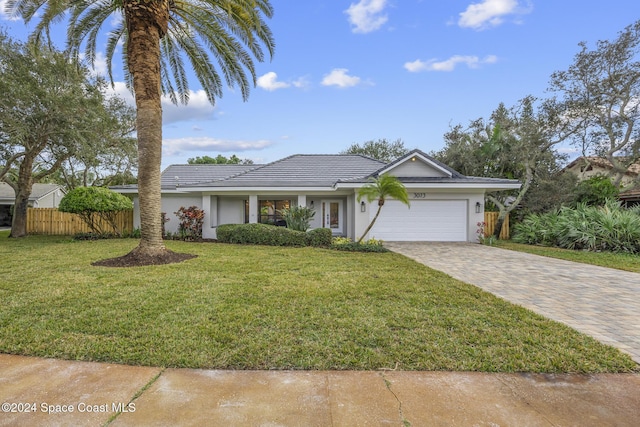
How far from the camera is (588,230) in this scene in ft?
40.2

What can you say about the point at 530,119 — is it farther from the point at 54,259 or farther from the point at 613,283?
the point at 54,259

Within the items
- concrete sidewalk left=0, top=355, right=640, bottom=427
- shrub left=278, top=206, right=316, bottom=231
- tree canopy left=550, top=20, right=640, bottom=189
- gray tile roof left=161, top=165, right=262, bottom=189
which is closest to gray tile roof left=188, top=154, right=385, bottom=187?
shrub left=278, top=206, right=316, bottom=231

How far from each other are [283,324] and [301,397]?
1.47 meters

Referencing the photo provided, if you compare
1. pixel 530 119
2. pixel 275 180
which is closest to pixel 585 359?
pixel 275 180

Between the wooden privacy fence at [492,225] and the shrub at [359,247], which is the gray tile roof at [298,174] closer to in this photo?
the shrub at [359,247]

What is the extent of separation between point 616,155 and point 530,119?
232 inches

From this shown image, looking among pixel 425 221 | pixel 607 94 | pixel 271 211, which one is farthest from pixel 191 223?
pixel 607 94

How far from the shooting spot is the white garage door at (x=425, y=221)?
47.6 feet

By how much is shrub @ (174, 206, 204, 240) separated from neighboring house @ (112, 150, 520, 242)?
406 millimetres

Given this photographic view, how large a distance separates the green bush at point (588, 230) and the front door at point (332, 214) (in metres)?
8.86

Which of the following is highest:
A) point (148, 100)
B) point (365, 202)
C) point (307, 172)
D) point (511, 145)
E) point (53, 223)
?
point (511, 145)

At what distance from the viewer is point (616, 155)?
1766 cm

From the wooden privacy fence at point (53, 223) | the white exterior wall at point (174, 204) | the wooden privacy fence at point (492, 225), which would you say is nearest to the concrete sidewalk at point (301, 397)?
the white exterior wall at point (174, 204)

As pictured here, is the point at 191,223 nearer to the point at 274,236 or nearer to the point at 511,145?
the point at 274,236
